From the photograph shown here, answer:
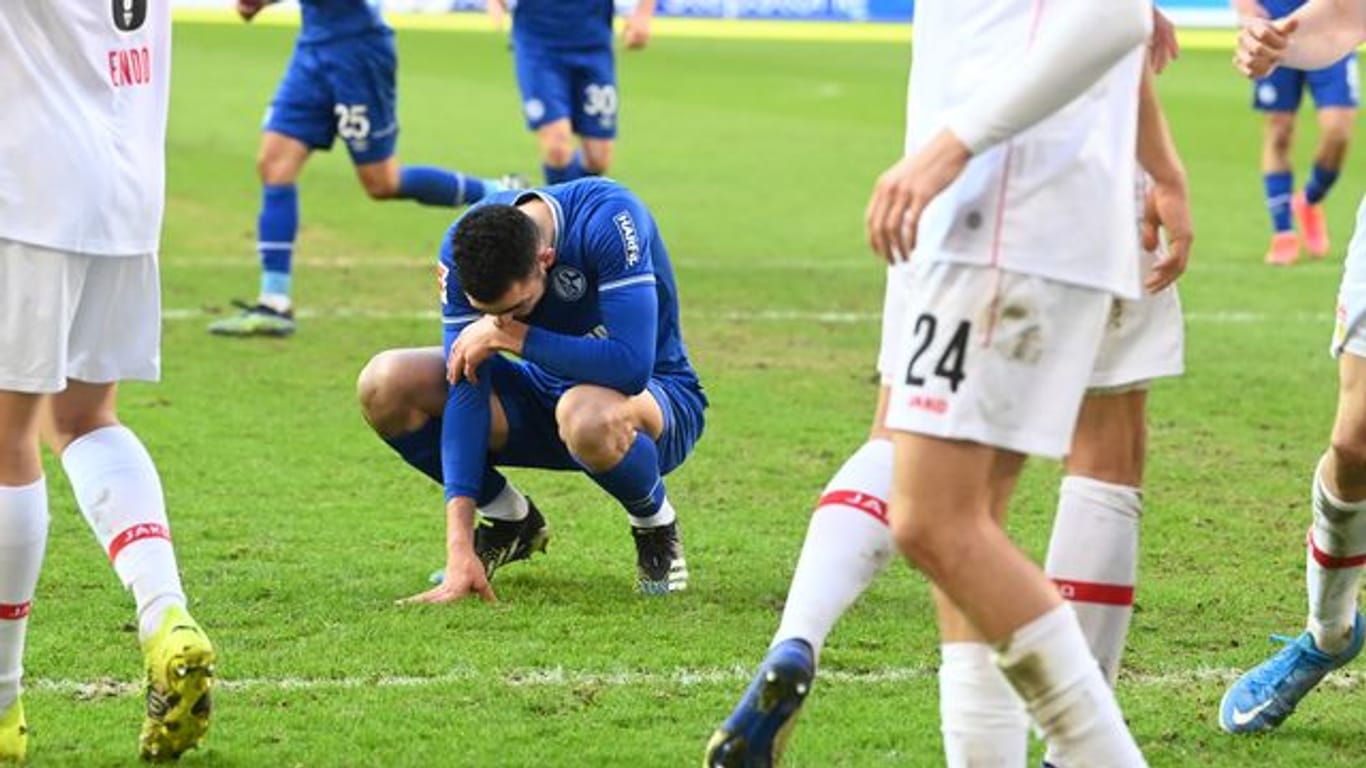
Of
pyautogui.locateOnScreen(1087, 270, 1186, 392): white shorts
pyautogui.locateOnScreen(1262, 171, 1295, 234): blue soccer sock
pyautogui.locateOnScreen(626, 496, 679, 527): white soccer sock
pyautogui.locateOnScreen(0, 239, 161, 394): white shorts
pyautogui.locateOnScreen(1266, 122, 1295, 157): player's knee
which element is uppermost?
pyautogui.locateOnScreen(1087, 270, 1186, 392): white shorts

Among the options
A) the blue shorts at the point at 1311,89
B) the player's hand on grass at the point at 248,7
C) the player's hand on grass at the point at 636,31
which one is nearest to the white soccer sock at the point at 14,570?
the player's hand on grass at the point at 248,7

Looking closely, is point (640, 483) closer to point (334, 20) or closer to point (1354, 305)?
point (1354, 305)

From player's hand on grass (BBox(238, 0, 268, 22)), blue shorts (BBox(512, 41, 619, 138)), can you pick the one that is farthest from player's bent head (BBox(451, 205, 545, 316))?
blue shorts (BBox(512, 41, 619, 138))

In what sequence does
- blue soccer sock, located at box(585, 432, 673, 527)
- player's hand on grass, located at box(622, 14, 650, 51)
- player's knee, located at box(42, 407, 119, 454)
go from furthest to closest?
player's hand on grass, located at box(622, 14, 650, 51), blue soccer sock, located at box(585, 432, 673, 527), player's knee, located at box(42, 407, 119, 454)

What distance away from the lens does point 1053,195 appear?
381cm

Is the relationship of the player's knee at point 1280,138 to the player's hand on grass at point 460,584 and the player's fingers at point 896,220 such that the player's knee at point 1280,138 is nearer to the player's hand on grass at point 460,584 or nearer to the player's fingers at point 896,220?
the player's hand on grass at point 460,584

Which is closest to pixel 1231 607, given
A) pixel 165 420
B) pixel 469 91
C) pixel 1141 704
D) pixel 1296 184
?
pixel 1141 704

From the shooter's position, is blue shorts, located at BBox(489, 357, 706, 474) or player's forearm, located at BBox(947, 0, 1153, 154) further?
blue shorts, located at BBox(489, 357, 706, 474)

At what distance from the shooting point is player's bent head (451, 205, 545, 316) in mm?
5660

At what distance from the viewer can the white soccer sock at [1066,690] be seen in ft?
Result: 12.7

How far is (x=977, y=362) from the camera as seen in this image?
3.78 metres

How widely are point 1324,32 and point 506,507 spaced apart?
2437mm

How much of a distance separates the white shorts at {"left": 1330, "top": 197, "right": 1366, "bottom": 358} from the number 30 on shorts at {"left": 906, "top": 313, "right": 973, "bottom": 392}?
1.47m

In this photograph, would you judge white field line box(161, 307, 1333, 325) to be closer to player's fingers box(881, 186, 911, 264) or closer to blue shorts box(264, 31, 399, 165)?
blue shorts box(264, 31, 399, 165)
